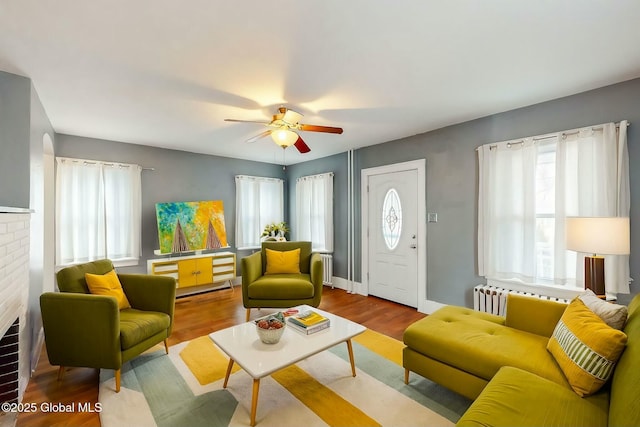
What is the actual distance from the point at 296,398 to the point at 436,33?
2513 millimetres

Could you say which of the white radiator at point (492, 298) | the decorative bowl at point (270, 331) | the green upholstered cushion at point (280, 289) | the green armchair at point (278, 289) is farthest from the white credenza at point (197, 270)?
the white radiator at point (492, 298)

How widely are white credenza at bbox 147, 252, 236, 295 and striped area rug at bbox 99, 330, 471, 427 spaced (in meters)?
1.85

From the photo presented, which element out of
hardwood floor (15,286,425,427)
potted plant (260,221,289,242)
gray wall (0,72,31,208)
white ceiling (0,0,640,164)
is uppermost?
white ceiling (0,0,640,164)

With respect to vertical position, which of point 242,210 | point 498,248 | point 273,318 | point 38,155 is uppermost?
point 38,155

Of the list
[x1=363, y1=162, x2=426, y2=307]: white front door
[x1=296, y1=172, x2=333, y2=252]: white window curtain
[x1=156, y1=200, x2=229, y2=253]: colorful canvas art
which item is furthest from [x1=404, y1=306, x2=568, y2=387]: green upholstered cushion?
[x1=156, y1=200, x2=229, y2=253]: colorful canvas art

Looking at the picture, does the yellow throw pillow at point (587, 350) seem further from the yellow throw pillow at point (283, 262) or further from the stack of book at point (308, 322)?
the yellow throw pillow at point (283, 262)

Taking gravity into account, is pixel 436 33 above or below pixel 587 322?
above

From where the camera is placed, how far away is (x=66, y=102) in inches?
106

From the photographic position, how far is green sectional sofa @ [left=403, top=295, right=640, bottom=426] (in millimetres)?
1217

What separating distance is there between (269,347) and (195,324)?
1.85 meters

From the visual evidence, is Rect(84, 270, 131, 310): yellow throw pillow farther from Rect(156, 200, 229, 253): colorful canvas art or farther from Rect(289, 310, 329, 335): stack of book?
Rect(156, 200, 229, 253): colorful canvas art

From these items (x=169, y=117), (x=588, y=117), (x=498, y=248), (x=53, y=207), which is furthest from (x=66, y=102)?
(x=588, y=117)

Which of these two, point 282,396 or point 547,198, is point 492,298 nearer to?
point 547,198

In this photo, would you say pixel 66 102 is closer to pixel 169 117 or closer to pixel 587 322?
pixel 169 117
